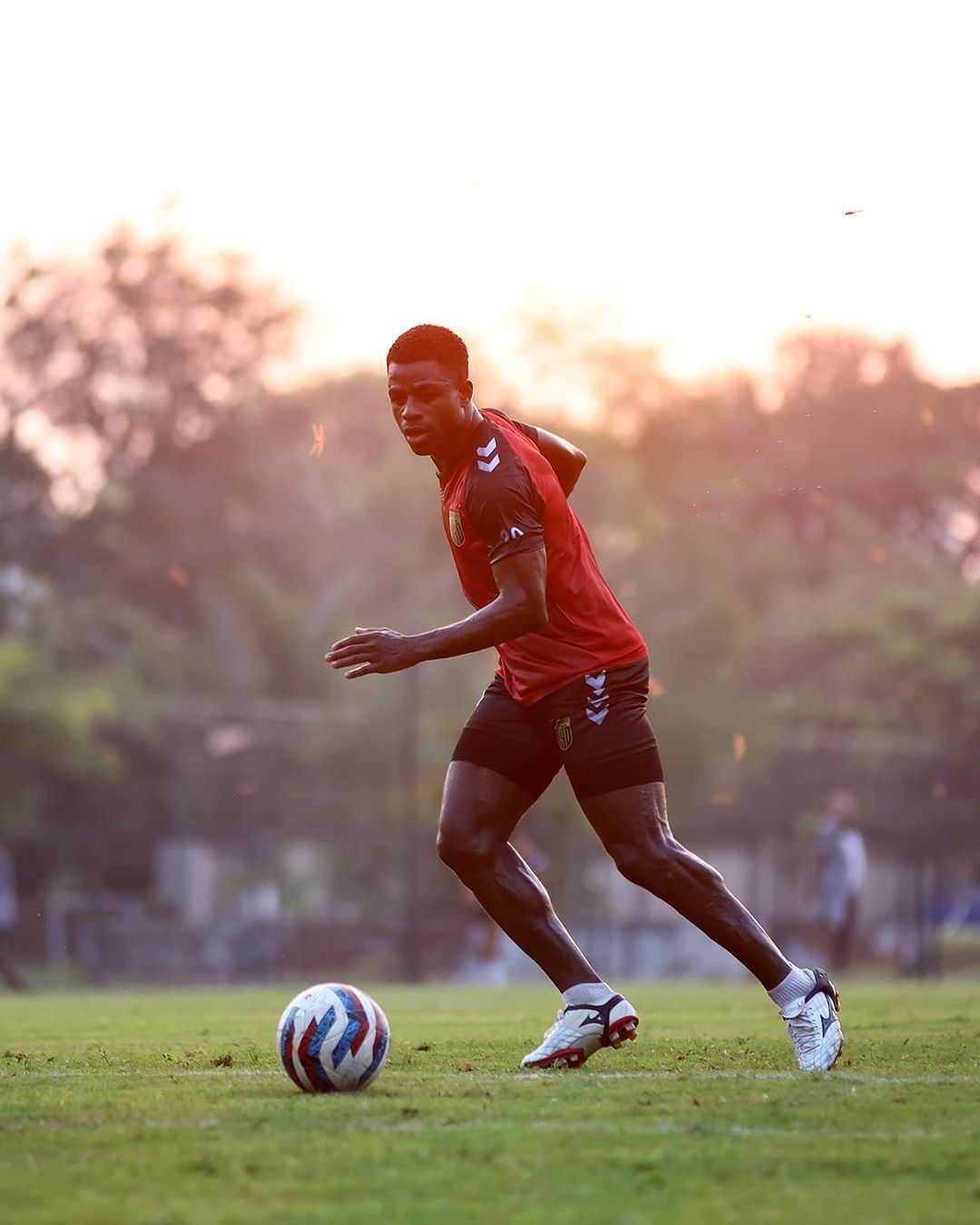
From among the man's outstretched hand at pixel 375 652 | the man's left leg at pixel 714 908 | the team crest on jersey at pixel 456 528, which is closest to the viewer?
the man's outstretched hand at pixel 375 652

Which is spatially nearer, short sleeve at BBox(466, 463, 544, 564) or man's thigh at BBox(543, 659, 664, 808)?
short sleeve at BBox(466, 463, 544, 564)

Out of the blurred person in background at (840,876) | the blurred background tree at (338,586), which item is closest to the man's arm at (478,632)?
the blurred person in background at (840,876)

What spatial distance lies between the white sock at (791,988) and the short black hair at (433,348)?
2.36m

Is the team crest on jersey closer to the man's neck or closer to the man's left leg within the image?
the man's neck

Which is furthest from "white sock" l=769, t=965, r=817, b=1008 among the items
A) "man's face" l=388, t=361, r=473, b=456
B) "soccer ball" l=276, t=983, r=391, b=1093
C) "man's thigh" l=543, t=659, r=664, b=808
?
"man's face" l=388, t=361, r=473, b=456

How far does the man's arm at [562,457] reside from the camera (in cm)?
774

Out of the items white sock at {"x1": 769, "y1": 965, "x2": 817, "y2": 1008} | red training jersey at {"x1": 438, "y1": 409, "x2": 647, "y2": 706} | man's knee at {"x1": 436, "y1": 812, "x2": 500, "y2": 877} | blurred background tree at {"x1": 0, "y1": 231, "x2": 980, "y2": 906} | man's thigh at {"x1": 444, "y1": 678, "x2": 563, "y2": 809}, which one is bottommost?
white sock at {"x1": 769, "y1": 965, "x2": 817, "y2": 1008}

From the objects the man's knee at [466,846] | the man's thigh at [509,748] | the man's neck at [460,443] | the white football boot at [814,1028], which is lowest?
the white football boot at [814,1028]

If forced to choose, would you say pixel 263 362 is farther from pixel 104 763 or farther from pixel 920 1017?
pixel 920 1017

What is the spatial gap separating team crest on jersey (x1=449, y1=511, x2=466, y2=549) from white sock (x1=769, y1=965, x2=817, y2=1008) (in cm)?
186

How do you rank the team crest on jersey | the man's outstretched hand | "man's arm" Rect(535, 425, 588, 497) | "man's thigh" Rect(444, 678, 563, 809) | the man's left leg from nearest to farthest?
the man's outstretched hand → the man's left leg → the team crest on jersey → "man's thigh" Rect(444, 678, 563, 809) → "man's arm" Rect(535, 425, 588, 497)

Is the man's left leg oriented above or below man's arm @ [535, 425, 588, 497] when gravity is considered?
below

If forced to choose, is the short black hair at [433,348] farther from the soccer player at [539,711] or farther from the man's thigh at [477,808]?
the man's thigh at [477,808]

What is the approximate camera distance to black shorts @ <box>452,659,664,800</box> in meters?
7.01
